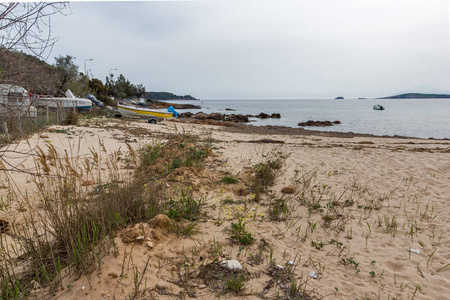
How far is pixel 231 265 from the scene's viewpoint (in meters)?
2.79

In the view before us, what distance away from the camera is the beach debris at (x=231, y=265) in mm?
2777

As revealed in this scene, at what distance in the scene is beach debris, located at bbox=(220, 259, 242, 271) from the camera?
2.78 meters

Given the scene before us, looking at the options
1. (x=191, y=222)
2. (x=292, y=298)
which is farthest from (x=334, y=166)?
(x=292, y=298)

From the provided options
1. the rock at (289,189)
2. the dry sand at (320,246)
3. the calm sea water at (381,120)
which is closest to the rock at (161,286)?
the dry sand at (320,246)

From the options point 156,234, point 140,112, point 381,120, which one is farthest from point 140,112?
point 381,120

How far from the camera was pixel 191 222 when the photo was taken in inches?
148

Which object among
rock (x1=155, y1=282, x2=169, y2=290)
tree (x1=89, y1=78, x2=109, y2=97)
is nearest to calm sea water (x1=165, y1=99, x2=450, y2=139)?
tree (x1=89, y1=78, x2=109, y2=97)

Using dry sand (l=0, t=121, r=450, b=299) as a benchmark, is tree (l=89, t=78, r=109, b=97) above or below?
above

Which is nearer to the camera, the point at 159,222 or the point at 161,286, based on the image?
the point at 161,286

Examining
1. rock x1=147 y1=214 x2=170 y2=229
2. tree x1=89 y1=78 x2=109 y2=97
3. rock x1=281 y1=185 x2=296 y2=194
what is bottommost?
rock x1=281 y1=185 x2=296 y2=194

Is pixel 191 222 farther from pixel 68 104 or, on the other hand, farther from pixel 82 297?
pixel 68 104

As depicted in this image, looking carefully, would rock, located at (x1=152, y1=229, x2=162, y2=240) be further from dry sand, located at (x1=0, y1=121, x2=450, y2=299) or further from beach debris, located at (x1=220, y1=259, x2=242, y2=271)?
beach debris, located at (x1=220, y1=259, x2=242, y2=271)

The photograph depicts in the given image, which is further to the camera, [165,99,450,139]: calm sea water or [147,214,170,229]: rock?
[165,99,450,139]: calm sea water

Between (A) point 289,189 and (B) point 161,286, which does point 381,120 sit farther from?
(B) point 161,286
